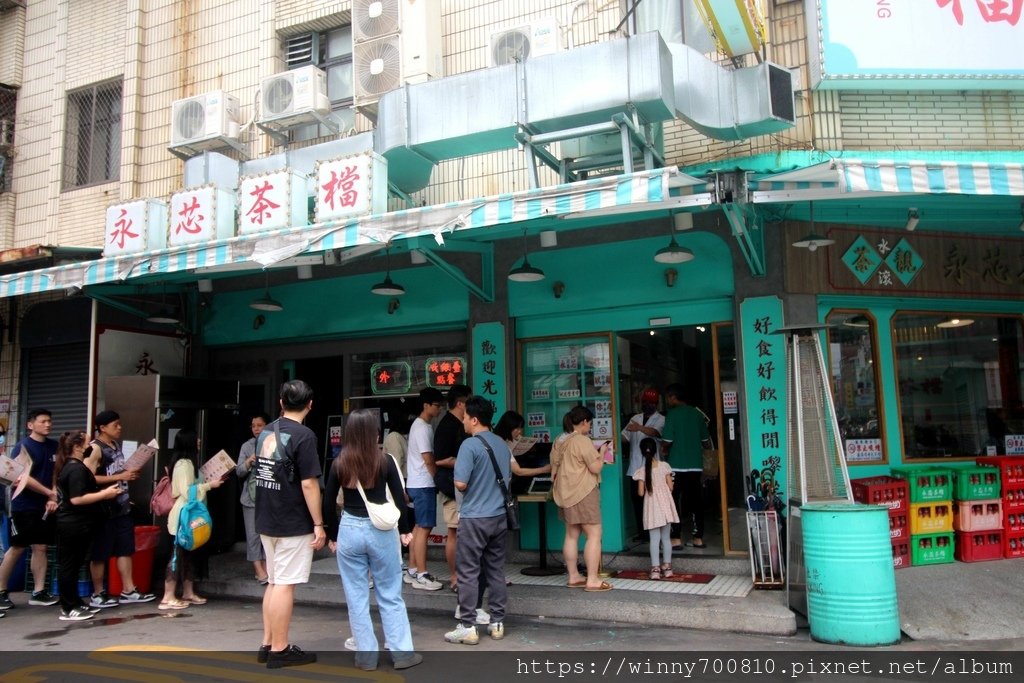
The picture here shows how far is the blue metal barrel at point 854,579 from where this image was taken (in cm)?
560

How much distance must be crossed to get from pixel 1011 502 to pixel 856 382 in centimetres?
189

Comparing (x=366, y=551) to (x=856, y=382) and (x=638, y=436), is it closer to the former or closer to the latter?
(x=638, y=436)

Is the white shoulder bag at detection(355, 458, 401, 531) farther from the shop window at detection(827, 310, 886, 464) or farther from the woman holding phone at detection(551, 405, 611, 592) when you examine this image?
the shop window at detection(827, 310, 886, 464)

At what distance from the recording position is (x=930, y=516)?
298 inches

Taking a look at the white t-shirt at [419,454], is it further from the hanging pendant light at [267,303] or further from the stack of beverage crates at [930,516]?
the stack of beverage crates at [930,516]

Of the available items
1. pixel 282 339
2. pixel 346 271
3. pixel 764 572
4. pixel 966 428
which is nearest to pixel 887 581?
pixel 764 572

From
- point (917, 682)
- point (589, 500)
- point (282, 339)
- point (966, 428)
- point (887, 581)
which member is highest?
point (282, 339)

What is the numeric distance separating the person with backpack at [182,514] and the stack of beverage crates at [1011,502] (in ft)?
25.5

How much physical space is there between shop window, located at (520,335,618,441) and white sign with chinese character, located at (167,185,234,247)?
12.4 ft

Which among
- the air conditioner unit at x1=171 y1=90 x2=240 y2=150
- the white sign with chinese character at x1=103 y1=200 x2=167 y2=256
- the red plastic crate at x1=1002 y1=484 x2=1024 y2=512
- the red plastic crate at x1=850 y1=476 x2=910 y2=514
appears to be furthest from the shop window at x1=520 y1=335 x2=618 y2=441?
the air conditioner unit at x1=171 y1=90 x2=240 y2=150

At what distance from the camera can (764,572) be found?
6.96 metres

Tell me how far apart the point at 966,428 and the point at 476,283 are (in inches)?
221

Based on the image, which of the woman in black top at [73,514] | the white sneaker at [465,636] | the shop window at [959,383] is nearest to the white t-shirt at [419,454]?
the white sneaker at [465,636]

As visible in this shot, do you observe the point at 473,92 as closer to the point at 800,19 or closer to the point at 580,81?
the point at 580,81
